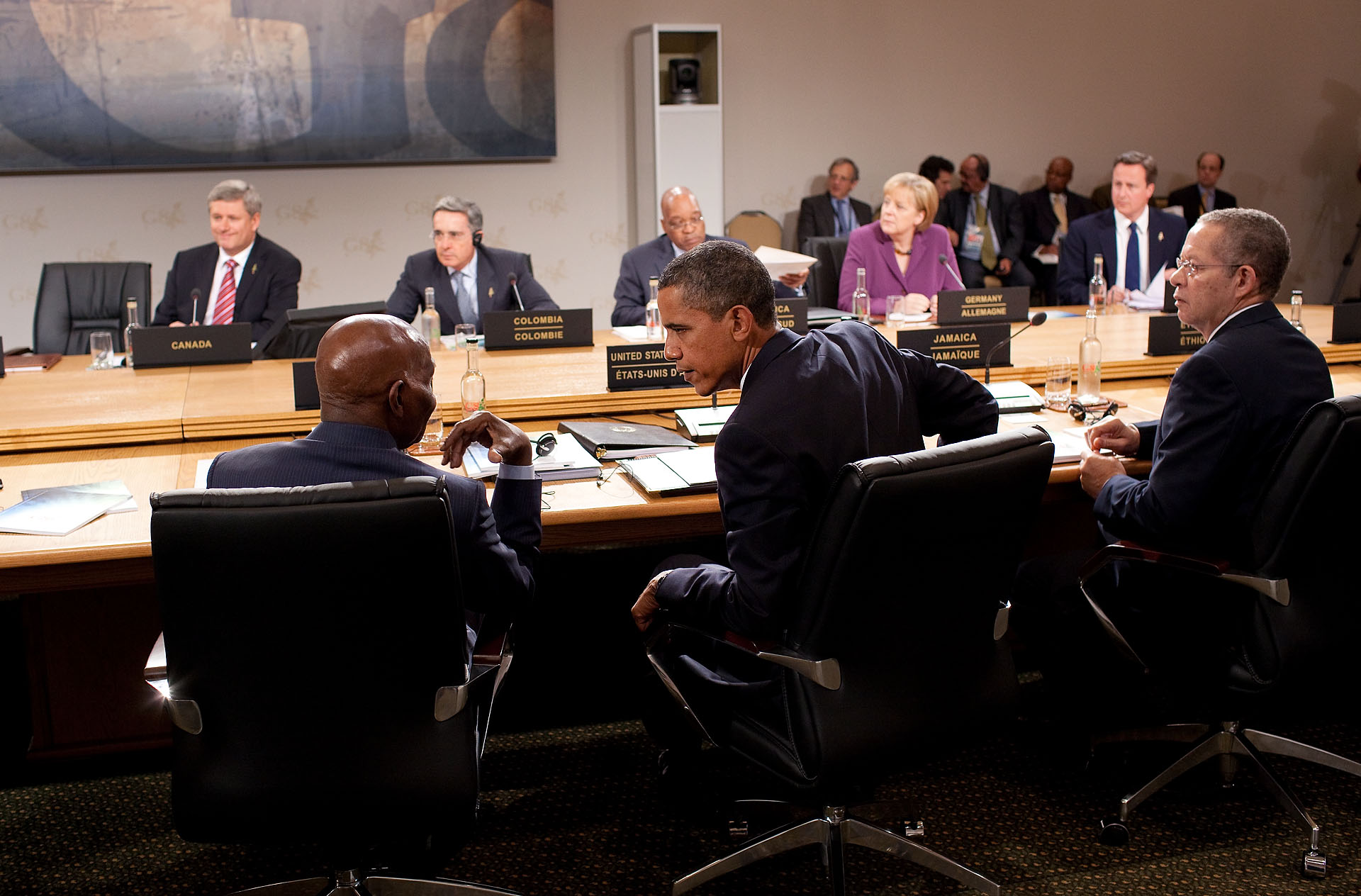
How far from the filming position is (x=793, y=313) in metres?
3.66

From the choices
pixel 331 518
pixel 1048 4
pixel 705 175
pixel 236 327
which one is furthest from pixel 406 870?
pixel 1048 4

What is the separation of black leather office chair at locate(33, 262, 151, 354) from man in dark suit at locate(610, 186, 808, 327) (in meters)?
2.02

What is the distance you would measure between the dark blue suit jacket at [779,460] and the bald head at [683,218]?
2.83m

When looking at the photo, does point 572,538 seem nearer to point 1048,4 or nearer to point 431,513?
point 431,513

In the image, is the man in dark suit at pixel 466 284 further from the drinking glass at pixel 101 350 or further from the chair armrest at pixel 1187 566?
the chair armrest at pixel 1187 566

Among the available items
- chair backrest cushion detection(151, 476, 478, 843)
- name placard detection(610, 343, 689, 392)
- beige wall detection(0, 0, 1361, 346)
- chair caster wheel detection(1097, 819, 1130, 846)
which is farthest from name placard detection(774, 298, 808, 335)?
beige wall detection(0, 0, 1361, 346)

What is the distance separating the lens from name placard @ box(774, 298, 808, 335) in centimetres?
364

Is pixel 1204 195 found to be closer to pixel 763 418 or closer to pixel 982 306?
pixel 982 306

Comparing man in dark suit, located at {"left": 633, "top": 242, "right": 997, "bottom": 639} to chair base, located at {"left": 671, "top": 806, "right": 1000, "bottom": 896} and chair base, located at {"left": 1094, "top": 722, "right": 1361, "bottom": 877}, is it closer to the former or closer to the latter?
chair base, located at {"left": 671, "top": 806, "right": 1000, "bottom": 896}

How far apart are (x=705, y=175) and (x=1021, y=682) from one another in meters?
4.53

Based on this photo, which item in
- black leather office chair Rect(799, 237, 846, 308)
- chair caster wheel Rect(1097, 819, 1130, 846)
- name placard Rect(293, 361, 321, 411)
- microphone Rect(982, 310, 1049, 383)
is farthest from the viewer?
black leather office chair Rect(799, 237, 846, 308)

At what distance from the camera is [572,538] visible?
222 centimetres

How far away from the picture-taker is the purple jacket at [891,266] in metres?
4.84

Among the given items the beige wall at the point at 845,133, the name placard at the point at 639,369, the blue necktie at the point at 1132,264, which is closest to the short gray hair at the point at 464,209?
the name placard at the point at 639,369
